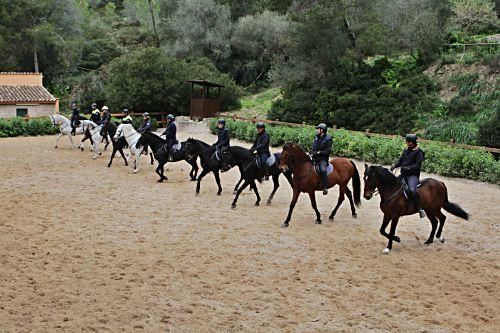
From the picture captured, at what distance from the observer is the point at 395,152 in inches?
746

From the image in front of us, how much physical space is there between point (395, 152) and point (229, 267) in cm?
1195

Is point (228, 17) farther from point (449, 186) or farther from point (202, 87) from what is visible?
point (449, 186)

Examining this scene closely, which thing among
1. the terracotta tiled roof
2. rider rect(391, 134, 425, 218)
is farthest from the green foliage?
rider rect(391, 134, 425, 218)

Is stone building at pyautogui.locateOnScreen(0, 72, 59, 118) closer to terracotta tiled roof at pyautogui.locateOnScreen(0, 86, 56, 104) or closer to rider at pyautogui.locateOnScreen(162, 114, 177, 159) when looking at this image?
terracotta tiled roof at pyautogui.locateOnScreen(0, 86, 56, 104)

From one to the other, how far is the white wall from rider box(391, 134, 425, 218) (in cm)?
2974

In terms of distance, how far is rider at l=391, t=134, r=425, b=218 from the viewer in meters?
9.47

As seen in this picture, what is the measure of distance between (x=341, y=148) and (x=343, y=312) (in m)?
14.8

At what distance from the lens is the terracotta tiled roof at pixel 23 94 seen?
33438 millimetres

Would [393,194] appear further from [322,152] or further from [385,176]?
[322,152]

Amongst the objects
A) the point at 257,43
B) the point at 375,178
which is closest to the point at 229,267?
the point at 375,178

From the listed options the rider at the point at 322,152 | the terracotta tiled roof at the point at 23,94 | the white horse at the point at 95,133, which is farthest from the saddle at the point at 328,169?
the terracotta tiled roof at the point at 23,94

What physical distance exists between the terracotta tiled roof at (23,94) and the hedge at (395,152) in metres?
16.3

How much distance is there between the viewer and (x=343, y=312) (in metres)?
6.93

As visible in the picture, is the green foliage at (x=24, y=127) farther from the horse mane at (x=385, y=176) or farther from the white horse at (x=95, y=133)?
the horse mane at (x=385, y=176)
